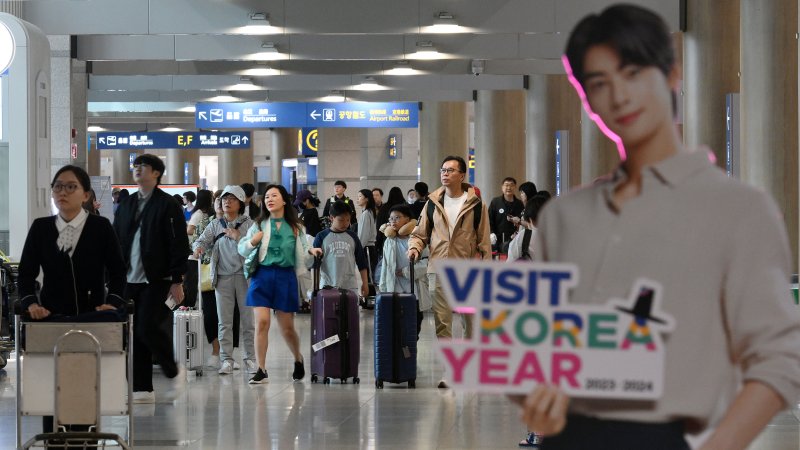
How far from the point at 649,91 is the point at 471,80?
2518cm

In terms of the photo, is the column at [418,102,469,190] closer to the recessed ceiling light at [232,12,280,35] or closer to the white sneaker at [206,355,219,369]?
the recessed ceiling light at [232,12,280,35]

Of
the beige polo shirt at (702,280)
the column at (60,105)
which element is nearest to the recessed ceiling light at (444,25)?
the column at (60,105)

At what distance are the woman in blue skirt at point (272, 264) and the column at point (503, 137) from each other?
20174 millimetres

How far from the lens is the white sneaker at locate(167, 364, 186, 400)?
10.9 metres

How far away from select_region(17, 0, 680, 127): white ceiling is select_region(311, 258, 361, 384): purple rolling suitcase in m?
4.13

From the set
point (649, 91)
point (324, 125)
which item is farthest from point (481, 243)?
point (324, 125)

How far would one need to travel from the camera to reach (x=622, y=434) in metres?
2.58

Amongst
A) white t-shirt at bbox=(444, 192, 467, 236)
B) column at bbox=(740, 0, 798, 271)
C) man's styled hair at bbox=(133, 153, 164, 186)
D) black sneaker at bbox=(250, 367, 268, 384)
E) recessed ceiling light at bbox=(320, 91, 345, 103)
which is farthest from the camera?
recessed ceiling light at bbox=(320, 91, 345, 103)

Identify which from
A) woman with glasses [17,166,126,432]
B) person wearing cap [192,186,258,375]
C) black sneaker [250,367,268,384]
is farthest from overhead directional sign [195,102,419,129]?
woman with glasses [17,166,126,432]

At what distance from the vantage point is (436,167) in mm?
37719

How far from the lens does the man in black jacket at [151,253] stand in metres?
9.80

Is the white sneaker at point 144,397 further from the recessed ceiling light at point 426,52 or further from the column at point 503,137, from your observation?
the column at point 503,137

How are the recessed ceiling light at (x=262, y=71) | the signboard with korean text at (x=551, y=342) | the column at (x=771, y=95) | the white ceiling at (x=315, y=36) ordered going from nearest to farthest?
the signboard with korean text at (x=551, y=342) < the column at (x=771, y=95) < the white ceiling at (x=315, y=36) < the recessed ceiling light at (x=262, y=71)

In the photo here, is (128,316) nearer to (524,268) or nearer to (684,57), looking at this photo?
(524,268)
